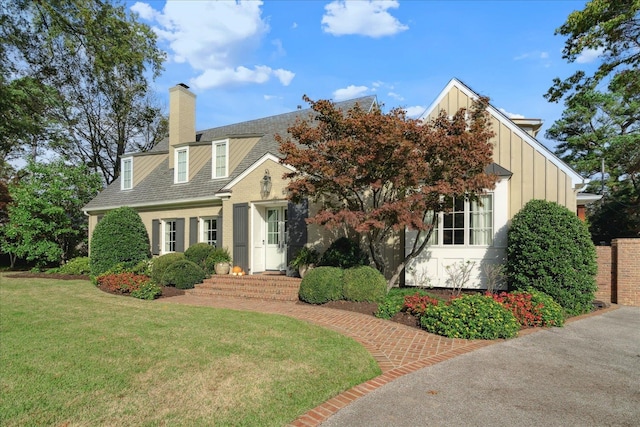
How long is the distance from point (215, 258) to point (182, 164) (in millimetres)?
5958

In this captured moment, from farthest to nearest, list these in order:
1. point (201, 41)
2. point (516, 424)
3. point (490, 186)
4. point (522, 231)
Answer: point (201, 41)
point (522, 231)
point (490, 186)
point (516, 424)

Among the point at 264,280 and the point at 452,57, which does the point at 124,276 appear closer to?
the point at 264,280

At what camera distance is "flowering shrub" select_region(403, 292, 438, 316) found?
23.5ft

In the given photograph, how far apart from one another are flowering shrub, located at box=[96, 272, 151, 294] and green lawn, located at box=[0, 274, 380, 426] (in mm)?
2983

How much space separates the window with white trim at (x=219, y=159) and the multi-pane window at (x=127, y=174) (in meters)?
6.13

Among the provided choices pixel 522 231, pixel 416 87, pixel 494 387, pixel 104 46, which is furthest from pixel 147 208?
pixel 494 387

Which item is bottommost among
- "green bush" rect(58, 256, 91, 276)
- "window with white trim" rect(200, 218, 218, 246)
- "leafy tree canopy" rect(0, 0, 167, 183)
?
"green bush" rect(58, 256, 91, 276)

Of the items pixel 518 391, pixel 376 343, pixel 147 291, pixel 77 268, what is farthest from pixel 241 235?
pixel 518 391

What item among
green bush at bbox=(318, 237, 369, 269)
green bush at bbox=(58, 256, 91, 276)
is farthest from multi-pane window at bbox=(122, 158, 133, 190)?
green bush at bbox=(318, 237, 369, 269)

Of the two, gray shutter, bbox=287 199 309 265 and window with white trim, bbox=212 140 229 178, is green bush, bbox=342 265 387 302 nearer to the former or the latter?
gray shutter, bbox=287 199 309 265

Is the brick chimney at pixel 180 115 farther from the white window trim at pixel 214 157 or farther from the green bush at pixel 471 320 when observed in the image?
the green bush at pixel 471 320

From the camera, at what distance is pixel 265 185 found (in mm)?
12141

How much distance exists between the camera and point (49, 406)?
3527mm

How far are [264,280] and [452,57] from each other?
8.50 m
